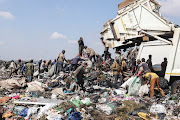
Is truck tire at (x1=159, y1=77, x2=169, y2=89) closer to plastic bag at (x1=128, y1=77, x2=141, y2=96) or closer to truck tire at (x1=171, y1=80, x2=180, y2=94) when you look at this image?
truck tire at (x1=171, y1=80, x2=180, y2=94)

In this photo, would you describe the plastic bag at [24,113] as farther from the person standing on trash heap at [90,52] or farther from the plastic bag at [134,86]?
the person standing on trash heap at [90,52]

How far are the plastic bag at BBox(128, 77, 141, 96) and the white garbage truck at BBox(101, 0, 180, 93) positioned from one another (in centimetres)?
96

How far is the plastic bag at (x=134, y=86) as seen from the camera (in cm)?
601

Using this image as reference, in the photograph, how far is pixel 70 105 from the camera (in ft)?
15.0

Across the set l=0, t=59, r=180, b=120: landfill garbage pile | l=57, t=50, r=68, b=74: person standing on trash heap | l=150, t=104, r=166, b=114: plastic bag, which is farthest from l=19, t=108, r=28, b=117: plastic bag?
l=57, t=50, r=68, b=74: person standing on trash heap

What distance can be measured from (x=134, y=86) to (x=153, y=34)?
2075 mm

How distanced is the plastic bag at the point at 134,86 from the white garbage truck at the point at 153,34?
0.96 m

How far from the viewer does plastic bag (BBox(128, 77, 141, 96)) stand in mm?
6007

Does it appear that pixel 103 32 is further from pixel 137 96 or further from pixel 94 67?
pixel 137 96

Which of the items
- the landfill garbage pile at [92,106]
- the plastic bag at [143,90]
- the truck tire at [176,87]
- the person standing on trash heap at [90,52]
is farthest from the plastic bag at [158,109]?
→ the person standing on trash heap at [90,52]

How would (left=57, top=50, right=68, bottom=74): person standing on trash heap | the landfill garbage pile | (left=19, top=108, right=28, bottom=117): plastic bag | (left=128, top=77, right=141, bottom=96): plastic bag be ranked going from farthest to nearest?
(left=57, top=50, right=68, bottom=74): person standing on trash heap
(left=128, top=77, right=141, bottom=96): plastic bag
(left=19, top=108, right=28, bottom=117): plastic bag
the landfill garbage pile

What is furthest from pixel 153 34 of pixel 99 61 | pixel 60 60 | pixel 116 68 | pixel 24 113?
pixel 60 60

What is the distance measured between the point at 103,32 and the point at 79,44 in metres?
2.03

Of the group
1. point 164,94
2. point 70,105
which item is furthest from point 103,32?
point 70,105
